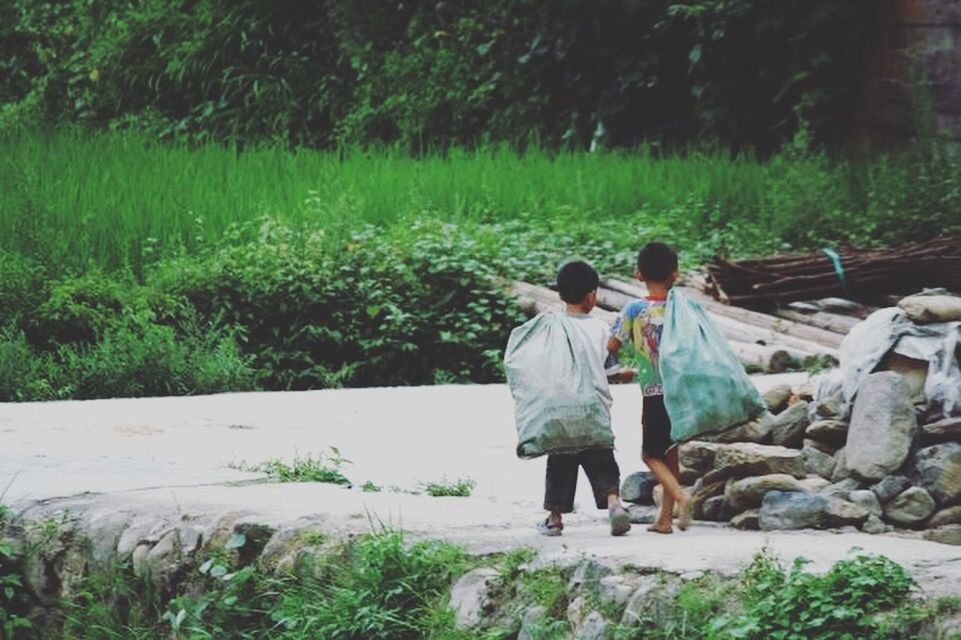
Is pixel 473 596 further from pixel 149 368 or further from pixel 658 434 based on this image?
pixel 149 368

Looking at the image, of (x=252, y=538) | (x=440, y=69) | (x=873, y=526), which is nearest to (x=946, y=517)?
(x=873, y=526)

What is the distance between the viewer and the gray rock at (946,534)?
5.64 metres

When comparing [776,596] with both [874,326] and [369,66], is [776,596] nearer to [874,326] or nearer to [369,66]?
[874,326]

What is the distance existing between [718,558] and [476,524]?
1.19 meters

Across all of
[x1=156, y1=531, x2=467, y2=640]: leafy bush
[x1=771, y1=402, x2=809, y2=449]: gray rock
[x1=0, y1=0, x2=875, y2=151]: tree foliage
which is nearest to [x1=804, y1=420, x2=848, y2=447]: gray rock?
[x1=771, y1=402, x2=809, y2=449]: gray rock

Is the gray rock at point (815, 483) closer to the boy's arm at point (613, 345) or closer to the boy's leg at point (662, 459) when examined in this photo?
the boy's leg at point (662, 459)

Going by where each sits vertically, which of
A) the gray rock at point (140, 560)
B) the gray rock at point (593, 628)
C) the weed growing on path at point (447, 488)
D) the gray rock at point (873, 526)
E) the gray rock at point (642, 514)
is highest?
the gray rock at point (873, 526)

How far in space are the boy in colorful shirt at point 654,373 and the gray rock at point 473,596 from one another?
0.83 m

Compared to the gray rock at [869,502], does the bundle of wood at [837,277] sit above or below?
below

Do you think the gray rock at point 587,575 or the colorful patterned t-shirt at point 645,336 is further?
the colorful patterned t-shirt at point 645,336

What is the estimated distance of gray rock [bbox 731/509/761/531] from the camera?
5953mm

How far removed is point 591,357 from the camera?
231 inches

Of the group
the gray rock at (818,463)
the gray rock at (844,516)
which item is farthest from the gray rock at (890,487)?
the gray rock at (818,463)

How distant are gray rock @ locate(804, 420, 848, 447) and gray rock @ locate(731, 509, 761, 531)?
20.8 inches
